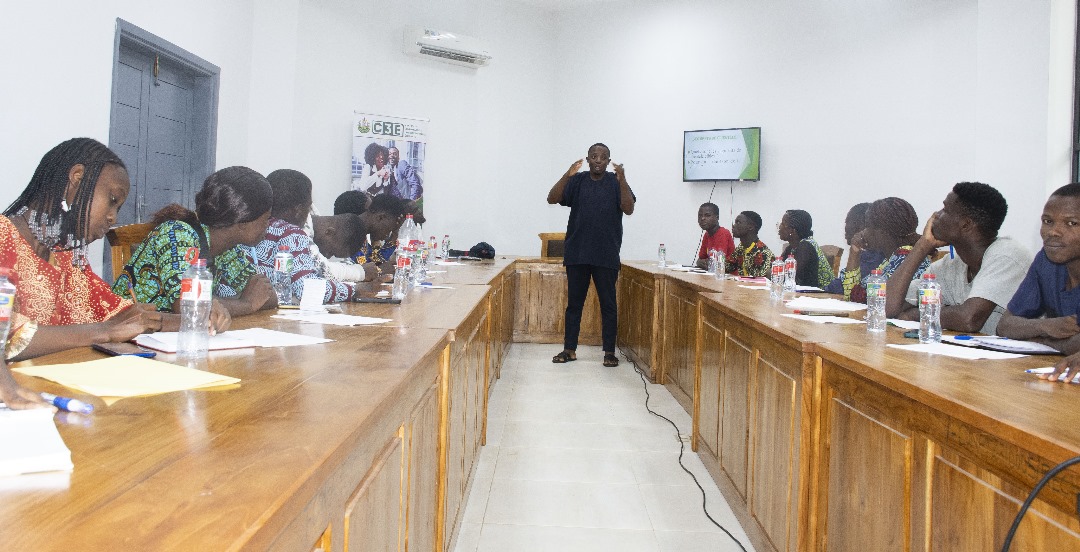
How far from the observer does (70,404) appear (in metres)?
0.89

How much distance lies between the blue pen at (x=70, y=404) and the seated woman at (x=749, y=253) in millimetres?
4480

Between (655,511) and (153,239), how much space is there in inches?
72.1

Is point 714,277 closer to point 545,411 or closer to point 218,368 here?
point 545,411

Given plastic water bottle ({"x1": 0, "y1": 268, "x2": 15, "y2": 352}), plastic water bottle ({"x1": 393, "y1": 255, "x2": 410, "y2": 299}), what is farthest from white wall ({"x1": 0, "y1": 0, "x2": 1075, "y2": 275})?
plastic water bottle ({"x1": 0, "y1": 268, "x2": 15, "y2": 352})

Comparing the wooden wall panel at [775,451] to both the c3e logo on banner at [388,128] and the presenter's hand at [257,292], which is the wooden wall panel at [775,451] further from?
the c3e logo on banner at [388,128]

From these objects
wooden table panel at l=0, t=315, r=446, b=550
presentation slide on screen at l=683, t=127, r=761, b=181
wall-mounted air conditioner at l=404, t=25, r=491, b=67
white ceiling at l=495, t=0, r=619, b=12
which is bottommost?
wooden table panel at l=0, t=315, r=446, b=550

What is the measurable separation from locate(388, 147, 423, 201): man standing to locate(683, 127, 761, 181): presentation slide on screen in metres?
2.53

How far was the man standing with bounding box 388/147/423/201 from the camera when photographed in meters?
6.73

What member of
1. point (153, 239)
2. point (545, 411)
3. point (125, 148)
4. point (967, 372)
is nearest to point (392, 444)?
point (967, 372)

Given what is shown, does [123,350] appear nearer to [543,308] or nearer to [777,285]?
[777,285]

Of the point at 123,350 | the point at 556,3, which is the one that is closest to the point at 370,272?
the point at 123,350

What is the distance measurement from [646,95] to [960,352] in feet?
19.5

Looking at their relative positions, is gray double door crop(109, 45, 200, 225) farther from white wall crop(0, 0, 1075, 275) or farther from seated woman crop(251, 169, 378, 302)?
seated woman crop(251, 169, 378, 302)

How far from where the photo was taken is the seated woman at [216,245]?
6.75 ft
